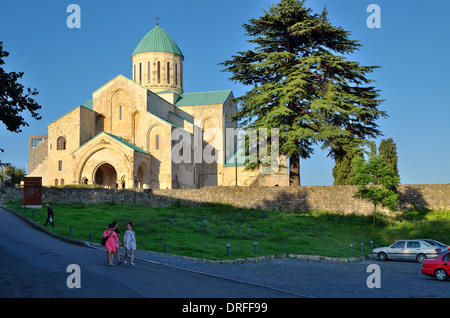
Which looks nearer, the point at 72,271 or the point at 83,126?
the point at 72,271

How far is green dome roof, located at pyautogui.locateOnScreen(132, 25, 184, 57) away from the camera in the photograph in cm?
5756

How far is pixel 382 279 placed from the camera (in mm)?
15281

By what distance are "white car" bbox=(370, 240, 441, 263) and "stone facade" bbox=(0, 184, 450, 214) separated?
919 cm

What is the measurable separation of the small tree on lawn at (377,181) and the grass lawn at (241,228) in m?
1.39

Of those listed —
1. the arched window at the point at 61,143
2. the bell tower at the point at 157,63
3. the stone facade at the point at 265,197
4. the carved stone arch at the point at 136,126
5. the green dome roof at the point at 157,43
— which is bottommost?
the stone facade at the point at 265,197

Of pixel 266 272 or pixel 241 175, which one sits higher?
pixel 241 175

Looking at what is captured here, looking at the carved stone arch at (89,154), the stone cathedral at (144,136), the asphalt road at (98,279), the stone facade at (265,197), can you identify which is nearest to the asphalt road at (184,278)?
the asphalt road at (98,279)

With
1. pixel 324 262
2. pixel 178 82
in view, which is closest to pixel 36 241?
pixel 324 262

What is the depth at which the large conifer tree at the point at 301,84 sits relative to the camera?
33.3 metres

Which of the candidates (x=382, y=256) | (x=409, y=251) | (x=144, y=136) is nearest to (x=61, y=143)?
(x=144, y=136)

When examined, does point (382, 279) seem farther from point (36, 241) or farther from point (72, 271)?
point (36, 241)

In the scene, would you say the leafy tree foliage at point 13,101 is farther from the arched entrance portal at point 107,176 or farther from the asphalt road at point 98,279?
the arched entrance portal at point 107,176

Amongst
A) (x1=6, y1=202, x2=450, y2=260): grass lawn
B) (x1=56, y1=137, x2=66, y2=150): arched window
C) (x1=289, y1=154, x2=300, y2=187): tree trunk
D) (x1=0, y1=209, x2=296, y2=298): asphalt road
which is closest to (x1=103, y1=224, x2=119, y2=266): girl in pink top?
(x1=0, y1=209, x2=296, y2=298): asphalt road

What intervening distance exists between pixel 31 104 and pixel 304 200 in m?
21.9
